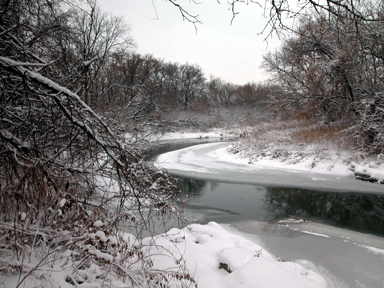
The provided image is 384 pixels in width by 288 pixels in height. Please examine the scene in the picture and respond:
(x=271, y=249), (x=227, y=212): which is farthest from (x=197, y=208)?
(x=271, y=249)

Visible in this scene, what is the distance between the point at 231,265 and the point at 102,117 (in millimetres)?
3189

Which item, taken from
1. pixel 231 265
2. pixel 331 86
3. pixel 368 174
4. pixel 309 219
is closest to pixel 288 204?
pixel 309 219

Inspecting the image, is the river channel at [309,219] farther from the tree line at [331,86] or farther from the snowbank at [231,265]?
the tree line at [331,86]

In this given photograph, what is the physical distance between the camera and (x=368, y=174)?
9.66 meters

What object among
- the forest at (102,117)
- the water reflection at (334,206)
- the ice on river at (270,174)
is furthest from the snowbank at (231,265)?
the ice on river at (270,174)

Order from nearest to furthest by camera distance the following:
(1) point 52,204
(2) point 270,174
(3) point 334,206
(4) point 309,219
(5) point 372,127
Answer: (1) point 52,204 → (4) point 309,219 → (3) point 334,206 → (5) point 372,127 → (2) point 270,174

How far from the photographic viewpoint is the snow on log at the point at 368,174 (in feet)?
30.8

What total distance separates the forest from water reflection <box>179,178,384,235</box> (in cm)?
173

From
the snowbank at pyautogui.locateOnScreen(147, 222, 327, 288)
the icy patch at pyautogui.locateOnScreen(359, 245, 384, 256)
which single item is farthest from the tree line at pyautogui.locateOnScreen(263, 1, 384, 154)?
the snowbank at pyautogui.locateOnScreen(147, 222, 327, 288)

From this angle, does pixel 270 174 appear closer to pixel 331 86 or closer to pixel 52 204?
pixel 331 86

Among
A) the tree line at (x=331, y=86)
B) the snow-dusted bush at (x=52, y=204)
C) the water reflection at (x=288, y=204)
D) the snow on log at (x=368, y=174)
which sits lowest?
the water reflection at (x=288, y=204)

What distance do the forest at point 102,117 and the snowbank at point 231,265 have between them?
1.06 ft

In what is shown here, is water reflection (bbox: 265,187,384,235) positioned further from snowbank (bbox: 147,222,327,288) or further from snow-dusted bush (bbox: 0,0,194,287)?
snow-dusted bush (bbox: 0,0,194,287)

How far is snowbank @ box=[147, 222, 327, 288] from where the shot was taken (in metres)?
3.19
